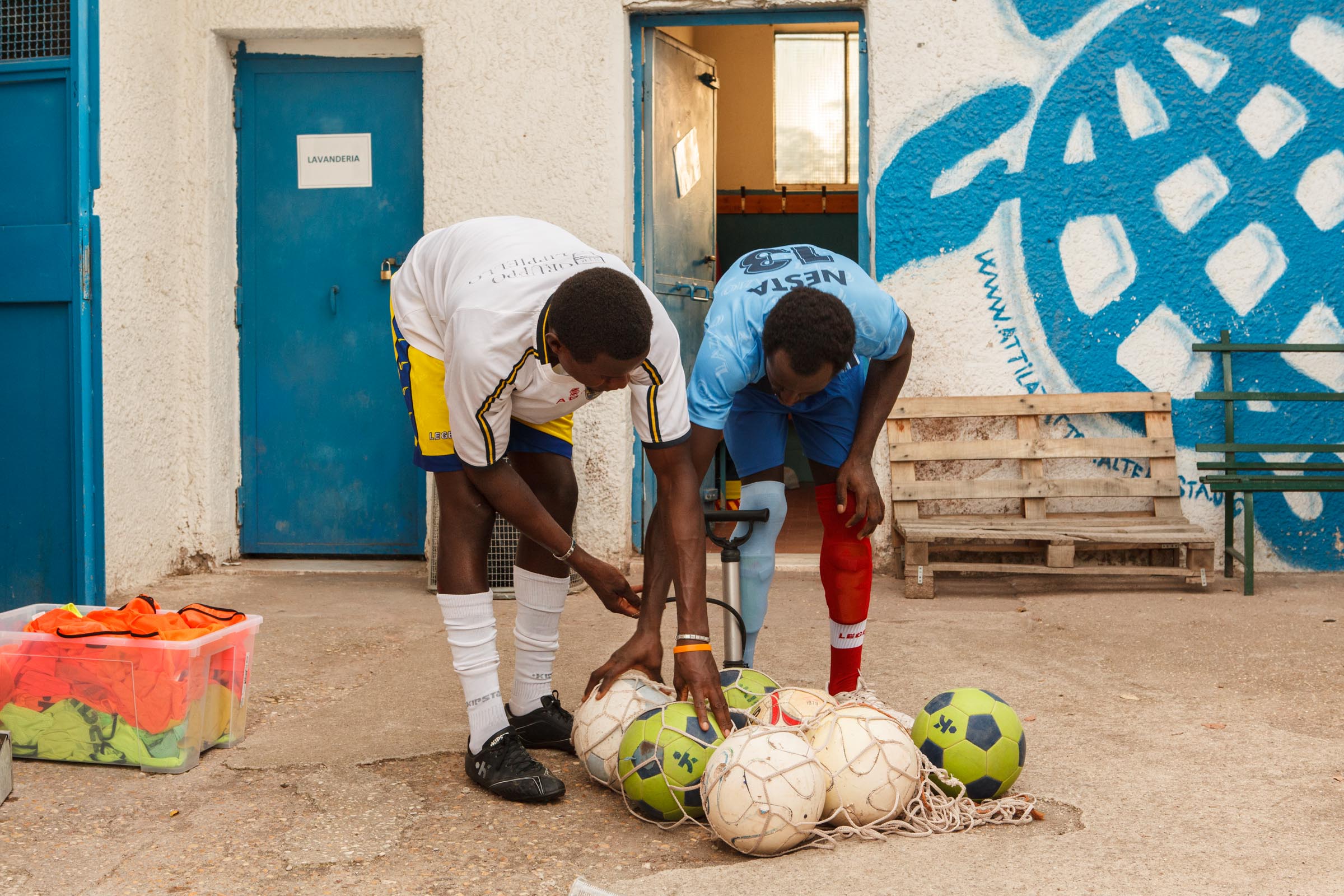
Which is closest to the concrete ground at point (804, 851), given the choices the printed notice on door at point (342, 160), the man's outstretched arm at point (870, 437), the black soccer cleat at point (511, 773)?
the black soccer cleat at point (511, 773)

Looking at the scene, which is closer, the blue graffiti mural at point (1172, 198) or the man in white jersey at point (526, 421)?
the man in white jersey at point (526, 421)

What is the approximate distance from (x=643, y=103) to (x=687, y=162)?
0.65 meters

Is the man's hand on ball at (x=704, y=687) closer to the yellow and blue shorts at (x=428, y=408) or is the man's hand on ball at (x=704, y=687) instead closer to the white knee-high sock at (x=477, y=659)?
the white knee-high sock at (x=477, y=659)

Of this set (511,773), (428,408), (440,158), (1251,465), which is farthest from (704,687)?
(440,158)

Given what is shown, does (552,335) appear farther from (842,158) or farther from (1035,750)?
(842,158)

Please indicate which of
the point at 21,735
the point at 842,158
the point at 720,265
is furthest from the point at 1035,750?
the point at 842,158

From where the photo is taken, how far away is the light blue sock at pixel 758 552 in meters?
3.61

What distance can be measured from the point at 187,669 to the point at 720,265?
7.37 meters

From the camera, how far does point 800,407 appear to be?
140 inches

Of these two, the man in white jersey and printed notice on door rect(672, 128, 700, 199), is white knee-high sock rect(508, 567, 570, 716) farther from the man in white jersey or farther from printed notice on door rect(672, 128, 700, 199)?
printed notice on door rect(672, 128, 700, 199)

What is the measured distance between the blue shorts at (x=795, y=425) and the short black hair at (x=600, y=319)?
1049 millimetres

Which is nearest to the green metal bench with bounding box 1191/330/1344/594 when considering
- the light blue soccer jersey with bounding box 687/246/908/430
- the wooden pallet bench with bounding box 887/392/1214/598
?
the wooden pallet bench with bounding box 887/392/1214/598

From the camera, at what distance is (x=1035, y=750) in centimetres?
338

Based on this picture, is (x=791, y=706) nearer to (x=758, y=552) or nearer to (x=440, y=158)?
(x=758, y=552)
